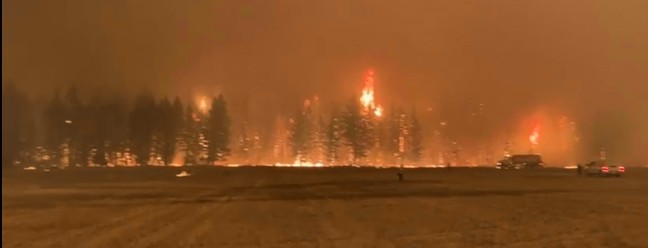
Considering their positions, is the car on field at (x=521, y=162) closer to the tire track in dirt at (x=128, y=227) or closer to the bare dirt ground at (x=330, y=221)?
the bare dirt ground at (x=330, y=221)

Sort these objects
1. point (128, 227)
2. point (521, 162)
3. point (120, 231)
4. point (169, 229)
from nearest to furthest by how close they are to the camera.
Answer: point (120, 231), point (169, 229), point (128, 227), point (521, 162)

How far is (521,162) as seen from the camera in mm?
152125

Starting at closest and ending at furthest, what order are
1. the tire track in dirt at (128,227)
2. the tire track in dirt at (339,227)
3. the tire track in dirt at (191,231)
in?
the tire track in dirt at (339,227) < the tire track in dirt at (191,231) < the tire track in dirt at (128,227)

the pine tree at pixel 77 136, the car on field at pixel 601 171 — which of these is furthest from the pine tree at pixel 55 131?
the car on field at pixel 601 171

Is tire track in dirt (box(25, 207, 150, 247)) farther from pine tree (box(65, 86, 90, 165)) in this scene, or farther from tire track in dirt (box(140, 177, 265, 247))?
pine tree (box(65, 86, 90, 165))

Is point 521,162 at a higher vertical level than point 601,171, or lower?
higher

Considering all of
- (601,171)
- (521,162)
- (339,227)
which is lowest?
(339,227)

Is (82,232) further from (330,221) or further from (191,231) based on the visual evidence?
(330,221)

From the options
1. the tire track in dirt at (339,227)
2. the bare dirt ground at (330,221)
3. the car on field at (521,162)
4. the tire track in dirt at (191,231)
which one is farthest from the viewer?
the car on field at (521,162)

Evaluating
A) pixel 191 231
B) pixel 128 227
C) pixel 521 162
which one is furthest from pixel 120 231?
pixel 521 162

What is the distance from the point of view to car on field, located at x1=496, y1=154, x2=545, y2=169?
151 metres

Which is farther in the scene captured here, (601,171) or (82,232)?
(601,171)

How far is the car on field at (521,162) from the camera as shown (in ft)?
494

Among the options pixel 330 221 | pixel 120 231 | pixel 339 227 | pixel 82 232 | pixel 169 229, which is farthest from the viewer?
pixel 330 221
